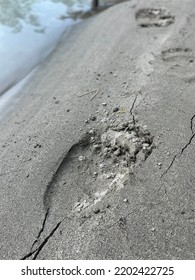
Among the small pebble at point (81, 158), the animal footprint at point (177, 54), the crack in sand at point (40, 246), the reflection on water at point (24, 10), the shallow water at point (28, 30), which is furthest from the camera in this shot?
the reflection on water at point (24, 10)

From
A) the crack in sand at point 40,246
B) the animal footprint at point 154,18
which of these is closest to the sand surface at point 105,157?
the crack in sand at point 40,246

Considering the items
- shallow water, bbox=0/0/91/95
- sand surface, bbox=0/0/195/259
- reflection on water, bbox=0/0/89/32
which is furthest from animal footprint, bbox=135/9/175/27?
reflection on water, bbox=0/0/89/32

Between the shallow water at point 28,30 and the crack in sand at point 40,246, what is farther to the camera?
the shallow water at point 28,30

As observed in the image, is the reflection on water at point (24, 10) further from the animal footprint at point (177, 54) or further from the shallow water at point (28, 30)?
the animal footprint at point (177, 54)

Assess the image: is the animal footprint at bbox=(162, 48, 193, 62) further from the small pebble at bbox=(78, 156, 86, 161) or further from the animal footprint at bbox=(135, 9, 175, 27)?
the small pebble at bbox=(78, 156, 86, 161)
